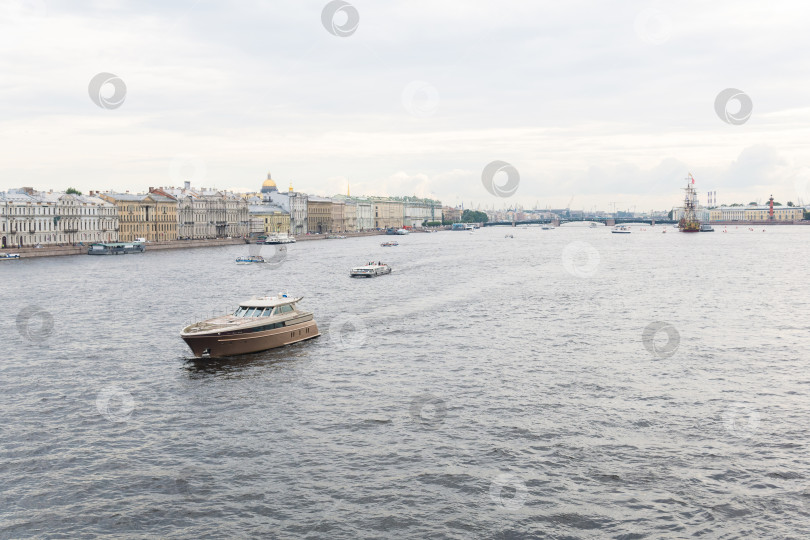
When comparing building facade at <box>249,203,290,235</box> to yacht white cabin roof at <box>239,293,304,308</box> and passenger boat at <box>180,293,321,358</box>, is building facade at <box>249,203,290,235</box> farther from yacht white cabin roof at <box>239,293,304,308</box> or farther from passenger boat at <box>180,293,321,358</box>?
passenger boat at <box>180,293,321,358</box>

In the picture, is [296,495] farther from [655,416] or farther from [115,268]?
[115,268]

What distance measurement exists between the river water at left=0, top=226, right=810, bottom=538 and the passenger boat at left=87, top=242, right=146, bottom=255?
59913 millimetres

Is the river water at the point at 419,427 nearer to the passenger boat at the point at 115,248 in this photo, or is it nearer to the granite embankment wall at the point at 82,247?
the granite embankment wall at the point at 82,247

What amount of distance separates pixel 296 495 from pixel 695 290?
4208 cm

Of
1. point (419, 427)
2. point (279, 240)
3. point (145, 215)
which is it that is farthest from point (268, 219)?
point (419, 427)

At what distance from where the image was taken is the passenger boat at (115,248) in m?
97.8

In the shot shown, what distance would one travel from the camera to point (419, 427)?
19453mm

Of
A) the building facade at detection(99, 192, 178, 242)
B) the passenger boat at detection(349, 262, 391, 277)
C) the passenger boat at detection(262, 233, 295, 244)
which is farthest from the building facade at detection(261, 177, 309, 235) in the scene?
the passenger boat at detection(349, 262, 391, 277)

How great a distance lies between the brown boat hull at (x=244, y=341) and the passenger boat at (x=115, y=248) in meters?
74.7

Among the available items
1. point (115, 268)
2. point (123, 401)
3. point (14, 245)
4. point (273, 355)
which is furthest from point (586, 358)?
point (14, 245)

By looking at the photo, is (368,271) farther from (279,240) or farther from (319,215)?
(319,215)

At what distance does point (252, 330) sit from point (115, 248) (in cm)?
7754

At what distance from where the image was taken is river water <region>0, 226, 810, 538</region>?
47.6ft

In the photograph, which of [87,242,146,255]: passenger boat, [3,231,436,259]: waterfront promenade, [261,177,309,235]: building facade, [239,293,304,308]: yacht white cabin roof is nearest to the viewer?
[239,293,304,308]: yacht white cabin roof
